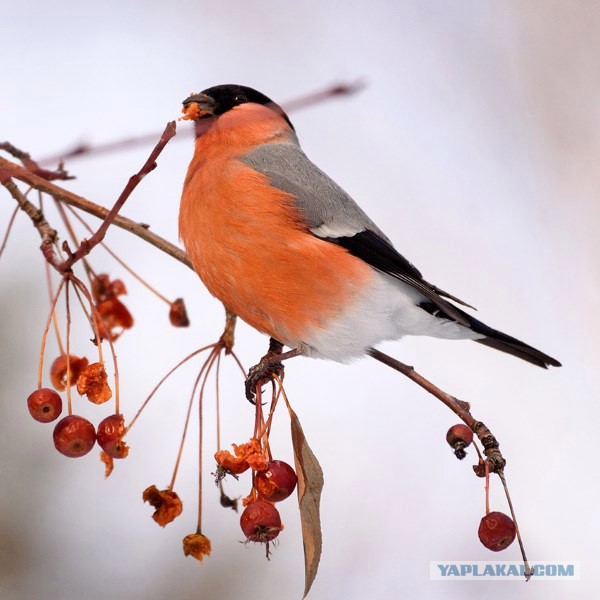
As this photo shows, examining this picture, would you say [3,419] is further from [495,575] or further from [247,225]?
[495,575]

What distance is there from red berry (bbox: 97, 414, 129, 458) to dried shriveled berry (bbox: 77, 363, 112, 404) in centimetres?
5

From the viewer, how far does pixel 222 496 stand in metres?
1.59

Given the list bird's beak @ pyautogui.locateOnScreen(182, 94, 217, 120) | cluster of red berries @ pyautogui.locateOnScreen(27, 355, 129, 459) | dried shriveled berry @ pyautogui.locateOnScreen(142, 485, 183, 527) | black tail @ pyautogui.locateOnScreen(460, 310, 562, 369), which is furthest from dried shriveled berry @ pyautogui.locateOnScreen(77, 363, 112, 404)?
black tail @ pyautogui.locateOnScreen(460, 310, 562, 369)

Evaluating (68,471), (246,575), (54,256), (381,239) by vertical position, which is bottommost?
(246,575)

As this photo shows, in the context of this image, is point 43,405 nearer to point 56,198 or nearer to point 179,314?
point 56,198

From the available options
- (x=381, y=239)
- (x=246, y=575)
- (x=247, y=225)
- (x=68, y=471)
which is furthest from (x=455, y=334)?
Answer: (x=68, y=471)

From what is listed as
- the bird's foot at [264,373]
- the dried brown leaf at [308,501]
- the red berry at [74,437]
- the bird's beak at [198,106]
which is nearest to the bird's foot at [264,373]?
the bird's foot at [264,373]

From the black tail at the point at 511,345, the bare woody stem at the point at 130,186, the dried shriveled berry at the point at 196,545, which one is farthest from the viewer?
the black tail at the point at 511,345

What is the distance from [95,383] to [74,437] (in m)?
0.10

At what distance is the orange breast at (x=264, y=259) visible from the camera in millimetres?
1814

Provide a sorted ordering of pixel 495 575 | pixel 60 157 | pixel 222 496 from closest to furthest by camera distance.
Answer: pixel 60 157 < pixel 222 496 < pixel 495 575

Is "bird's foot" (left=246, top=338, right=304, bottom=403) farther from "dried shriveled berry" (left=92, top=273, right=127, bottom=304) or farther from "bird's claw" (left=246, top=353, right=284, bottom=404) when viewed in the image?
"dried shriveled berry" (left=92, top=273, right=127, bottom=304)

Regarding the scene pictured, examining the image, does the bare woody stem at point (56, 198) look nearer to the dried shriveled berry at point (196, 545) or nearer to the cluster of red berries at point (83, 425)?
the cluster of red berries at point (83, 425)

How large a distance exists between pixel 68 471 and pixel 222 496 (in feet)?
3.44
